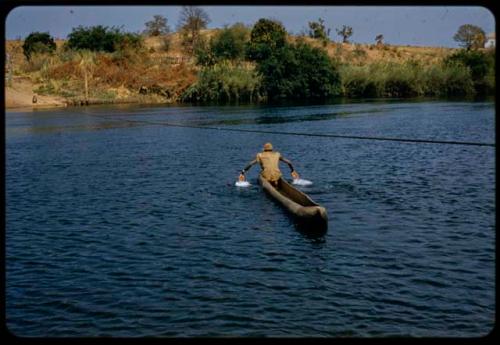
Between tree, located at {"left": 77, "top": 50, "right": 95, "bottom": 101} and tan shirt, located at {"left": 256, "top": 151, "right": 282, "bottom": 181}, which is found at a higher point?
tree, located at {"left": 77, "top": 50, "right": 95, "bottom": 101}

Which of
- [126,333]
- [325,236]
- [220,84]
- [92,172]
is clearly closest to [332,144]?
[92,172]

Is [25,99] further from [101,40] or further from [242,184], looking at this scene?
[242,184]

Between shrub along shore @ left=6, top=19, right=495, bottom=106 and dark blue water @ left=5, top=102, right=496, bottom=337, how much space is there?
167ft

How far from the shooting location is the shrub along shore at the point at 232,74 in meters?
83.1

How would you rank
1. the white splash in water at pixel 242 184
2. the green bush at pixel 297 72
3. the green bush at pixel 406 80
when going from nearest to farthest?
the white splash in water at pixel 242 184 < the green bush at pixel 297 72 < the green bush at pixel 406 80

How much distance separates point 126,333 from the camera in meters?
10.5

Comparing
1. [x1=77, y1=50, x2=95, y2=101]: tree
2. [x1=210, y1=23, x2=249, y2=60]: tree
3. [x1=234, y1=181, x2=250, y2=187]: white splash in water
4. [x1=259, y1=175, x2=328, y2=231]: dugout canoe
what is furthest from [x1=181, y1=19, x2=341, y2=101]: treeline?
[x1=259, y1=175, x2=328, y2=231]: dugout canoe

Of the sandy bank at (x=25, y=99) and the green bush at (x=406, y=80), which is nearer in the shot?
the sandy bank at (x=25, y=99)

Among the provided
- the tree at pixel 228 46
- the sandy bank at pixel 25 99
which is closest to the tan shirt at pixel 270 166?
the sandy bank at pixel 25 99


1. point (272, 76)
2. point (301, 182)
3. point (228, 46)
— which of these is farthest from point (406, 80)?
point (301, 182)

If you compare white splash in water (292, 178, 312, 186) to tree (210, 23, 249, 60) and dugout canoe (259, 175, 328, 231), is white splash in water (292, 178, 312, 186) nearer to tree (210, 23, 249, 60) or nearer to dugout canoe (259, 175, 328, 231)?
dugout canoe (259, 175, 328, 231)

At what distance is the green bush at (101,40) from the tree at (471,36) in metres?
63.2

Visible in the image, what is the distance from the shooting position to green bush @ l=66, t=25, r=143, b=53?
96.2m

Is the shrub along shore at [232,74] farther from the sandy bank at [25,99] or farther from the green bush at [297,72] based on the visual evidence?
the sandy bank at [25,99]
